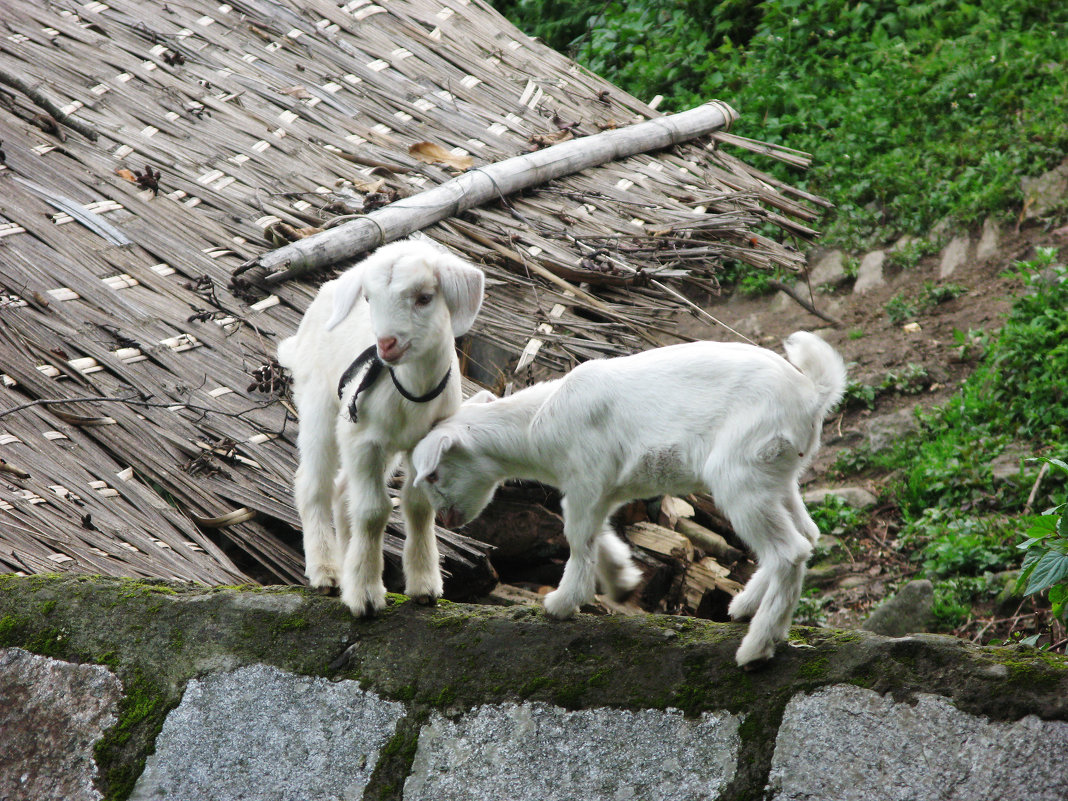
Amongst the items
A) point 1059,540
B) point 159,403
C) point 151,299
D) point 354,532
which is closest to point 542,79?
point 151,299

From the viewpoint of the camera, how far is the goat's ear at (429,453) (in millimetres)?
3912

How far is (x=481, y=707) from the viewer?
3.40 meters

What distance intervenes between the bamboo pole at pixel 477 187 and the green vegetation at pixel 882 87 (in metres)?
2.92

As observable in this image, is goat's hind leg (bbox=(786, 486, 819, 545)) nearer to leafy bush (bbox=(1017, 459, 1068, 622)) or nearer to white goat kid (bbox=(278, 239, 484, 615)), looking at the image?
leafy bush (bbox=(1017, 459, 1068, 622))

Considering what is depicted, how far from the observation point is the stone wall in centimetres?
301

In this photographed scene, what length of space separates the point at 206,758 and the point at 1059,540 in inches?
107

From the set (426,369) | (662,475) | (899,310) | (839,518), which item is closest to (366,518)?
(426,369)

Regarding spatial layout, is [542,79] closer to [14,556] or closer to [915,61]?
[915,61]

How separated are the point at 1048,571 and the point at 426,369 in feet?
Result: 7.05

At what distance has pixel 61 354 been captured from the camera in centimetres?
529

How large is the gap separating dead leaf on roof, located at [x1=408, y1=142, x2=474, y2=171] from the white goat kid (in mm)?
3057

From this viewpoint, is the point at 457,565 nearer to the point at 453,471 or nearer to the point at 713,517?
the point at 453,471

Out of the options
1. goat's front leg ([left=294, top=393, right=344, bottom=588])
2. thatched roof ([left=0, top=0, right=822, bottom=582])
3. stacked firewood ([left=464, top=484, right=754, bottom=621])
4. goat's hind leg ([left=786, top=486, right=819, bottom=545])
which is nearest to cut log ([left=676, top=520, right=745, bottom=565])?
stacked firewood ([left=464, top=484, right=754, bottom=621])

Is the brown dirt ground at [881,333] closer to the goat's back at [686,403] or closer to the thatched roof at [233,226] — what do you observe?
the thatched roof at [233,226]
